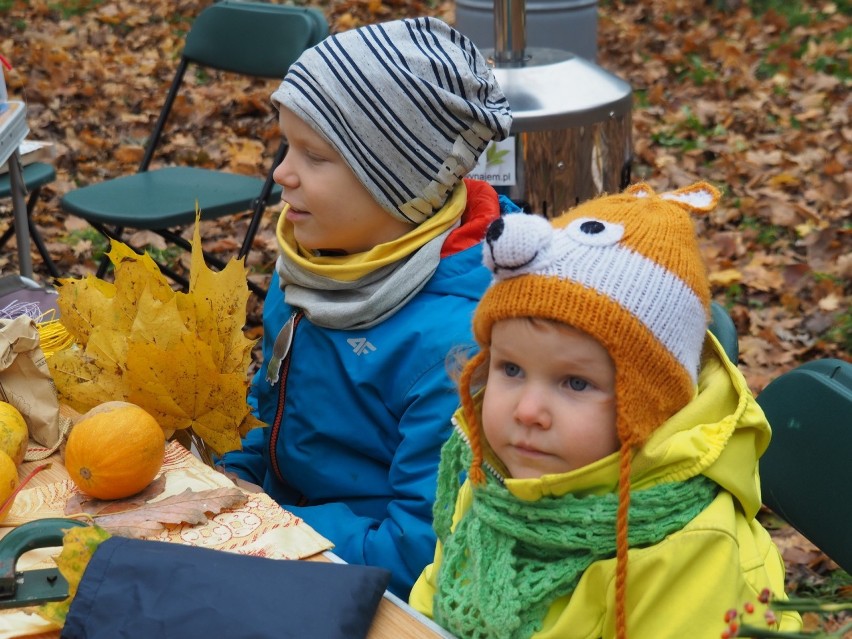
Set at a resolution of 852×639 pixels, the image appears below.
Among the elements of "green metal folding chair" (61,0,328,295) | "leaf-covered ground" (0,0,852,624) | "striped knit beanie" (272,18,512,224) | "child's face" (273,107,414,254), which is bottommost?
"leaf-covered ground" (0,0,852,624)

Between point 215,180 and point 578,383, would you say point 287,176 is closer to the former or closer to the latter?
point 578,383

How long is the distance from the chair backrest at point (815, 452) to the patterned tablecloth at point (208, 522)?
81 centimetres

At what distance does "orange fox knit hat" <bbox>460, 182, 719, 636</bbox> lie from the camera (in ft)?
4.55

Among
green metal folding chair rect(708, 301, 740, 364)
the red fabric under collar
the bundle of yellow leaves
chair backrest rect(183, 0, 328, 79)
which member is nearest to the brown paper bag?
the bundle of yellow leaves

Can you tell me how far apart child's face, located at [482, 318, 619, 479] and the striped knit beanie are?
0.76m

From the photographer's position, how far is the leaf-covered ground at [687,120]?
15.4ft

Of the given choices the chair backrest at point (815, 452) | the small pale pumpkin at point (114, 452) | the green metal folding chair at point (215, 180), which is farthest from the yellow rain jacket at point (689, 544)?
the green metal folding chair at point (215, 180)

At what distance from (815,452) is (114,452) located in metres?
1.10

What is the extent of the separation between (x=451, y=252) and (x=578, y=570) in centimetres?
88

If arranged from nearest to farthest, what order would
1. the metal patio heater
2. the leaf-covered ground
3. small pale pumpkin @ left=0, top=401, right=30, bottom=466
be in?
small pale pumpkin @ left=0, top=401, right=30, bottom=466 → the metal patio heater → the leaf-covered ground

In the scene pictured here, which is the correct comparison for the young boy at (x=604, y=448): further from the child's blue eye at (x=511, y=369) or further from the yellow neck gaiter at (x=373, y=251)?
the yellow neck gaiter at (x=373, y=251)

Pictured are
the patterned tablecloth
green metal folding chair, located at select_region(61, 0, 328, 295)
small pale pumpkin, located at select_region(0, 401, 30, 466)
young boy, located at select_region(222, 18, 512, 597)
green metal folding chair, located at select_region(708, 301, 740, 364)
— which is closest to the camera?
the patterned tablecloth

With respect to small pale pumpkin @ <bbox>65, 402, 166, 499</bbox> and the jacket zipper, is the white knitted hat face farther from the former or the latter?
the jacket zipper

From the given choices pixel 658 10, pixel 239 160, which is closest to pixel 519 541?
pixel 239 160
